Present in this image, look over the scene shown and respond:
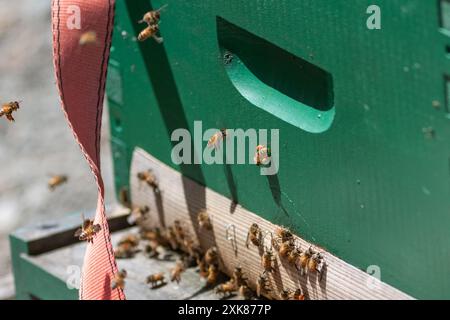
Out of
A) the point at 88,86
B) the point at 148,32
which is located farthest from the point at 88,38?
the point at 148,32

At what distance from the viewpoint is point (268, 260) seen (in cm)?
324

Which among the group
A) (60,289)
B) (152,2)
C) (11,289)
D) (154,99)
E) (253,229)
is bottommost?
(11,289)

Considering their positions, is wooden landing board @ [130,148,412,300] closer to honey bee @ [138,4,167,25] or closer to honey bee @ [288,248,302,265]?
honey bee @ [288,248,302,265]

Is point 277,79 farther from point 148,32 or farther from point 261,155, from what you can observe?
point 148,32

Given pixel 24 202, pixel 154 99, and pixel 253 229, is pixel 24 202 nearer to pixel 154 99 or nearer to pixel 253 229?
pixel 154 99

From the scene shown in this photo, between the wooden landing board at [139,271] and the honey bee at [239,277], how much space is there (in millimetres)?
48

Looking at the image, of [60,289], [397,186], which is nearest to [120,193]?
[60,289]

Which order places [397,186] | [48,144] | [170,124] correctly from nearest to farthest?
[397,186] → [170,124] → [48,144]

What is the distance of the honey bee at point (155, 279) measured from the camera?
354 cm

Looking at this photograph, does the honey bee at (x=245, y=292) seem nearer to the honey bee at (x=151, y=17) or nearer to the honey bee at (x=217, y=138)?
the honey bee at (x=217, y=138)

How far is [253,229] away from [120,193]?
0.86 m

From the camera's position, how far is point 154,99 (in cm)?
363

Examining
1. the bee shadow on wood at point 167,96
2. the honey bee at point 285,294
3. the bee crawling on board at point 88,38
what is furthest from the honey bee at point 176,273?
the bee crawling on board at point 88,38

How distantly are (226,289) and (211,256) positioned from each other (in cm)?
14
